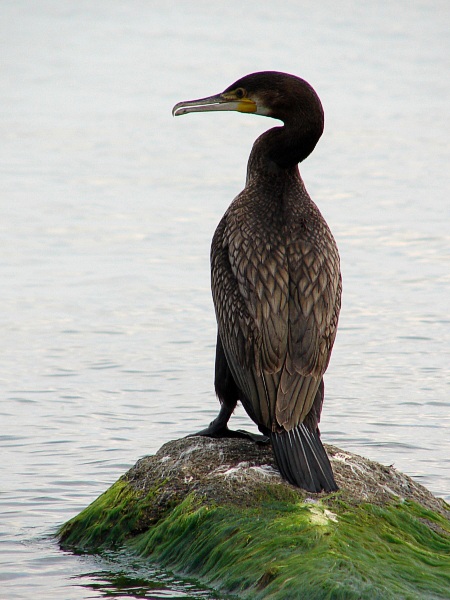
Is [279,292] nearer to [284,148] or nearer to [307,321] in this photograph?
[307,321]

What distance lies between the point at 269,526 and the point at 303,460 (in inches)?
18.5

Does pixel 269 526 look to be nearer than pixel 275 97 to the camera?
Yes

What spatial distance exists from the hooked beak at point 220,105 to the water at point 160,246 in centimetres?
287

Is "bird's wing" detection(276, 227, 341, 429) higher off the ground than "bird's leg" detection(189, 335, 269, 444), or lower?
higher

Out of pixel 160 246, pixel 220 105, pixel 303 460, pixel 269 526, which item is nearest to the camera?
pixel 269 526

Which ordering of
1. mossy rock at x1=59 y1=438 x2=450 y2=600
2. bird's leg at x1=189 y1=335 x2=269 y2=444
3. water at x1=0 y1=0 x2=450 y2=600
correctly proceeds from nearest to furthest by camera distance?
mossy rock at x1=59 y1=438 x2=450 y2=600, bird's leg at x1=189 y1=335 x2=269 y2=444, water at x1=0 y1=0 x2=450 y2=600

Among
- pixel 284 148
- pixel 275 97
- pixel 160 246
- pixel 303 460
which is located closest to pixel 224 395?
pixel 303 460

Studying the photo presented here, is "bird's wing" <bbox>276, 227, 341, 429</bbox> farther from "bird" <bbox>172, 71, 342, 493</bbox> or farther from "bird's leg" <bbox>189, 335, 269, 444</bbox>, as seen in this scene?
"bird's leg" <bbox>189, 335, 269, 444</bbox>

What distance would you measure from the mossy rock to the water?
222mm

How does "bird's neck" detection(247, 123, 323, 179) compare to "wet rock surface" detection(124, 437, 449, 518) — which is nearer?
"wet rock surface" detection(124, 437, 449, 518)

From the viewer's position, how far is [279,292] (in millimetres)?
7578

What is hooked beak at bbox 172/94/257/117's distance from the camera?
8383 mm

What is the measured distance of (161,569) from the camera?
7320 millimetres

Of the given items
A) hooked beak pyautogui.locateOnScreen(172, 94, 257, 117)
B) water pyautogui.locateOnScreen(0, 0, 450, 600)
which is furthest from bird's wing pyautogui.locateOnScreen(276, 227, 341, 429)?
water pyautogui.locateOnScreen(0, 0, 450, 600)
